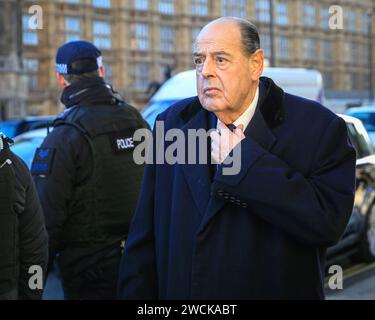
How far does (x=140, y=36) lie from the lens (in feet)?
124

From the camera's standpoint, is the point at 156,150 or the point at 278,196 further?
the point at 156,150

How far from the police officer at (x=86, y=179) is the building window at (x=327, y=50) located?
44187 millimetres

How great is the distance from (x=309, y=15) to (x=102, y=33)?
16001 mm

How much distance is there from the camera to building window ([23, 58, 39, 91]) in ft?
111

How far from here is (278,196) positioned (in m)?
1.82

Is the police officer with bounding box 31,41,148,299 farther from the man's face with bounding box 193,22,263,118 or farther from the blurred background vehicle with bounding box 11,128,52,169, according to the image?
the blurred background vehicle with bounding box 11,128,52,169

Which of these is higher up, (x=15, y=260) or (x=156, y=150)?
(x=156, y=150)

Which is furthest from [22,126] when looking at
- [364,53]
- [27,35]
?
[364,53]

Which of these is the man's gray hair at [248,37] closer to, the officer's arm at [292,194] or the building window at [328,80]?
the officer's arm at [292,194]

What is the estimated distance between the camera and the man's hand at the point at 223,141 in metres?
1.89

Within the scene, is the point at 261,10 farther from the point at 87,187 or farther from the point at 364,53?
the point at 87,187
